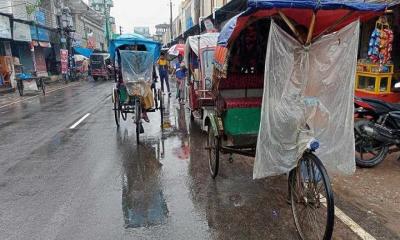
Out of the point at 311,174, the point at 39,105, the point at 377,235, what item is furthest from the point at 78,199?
the point at 39,105

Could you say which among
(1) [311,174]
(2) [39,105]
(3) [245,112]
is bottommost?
(2) [39,105]

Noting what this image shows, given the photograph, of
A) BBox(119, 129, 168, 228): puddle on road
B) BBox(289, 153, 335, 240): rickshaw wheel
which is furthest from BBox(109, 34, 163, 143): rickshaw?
BBox(289, 153, 335, 240): rickshaw wheel

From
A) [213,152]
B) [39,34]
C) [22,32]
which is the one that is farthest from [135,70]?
[39,34]

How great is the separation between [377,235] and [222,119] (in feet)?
8.32

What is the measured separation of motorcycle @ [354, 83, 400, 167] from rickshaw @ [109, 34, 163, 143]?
Answer: 16.2 feet

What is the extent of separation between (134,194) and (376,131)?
12.9 ft

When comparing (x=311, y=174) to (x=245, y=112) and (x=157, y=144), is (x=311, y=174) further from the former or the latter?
(x=157, y=144)

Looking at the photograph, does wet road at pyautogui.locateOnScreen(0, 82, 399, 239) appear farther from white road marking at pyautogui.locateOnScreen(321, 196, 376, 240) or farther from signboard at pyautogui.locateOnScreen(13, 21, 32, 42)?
signboard at pyautogui.locateOnScreen(13, 21, 32, 42)

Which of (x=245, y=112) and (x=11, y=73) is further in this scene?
(x=11, y=73)

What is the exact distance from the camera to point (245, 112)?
525cm

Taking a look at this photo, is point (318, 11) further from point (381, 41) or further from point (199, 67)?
point (381, 41)

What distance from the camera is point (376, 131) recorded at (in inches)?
241

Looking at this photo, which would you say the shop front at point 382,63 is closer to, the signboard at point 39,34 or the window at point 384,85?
the window at point 384,85

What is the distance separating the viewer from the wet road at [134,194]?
4.29 meters
